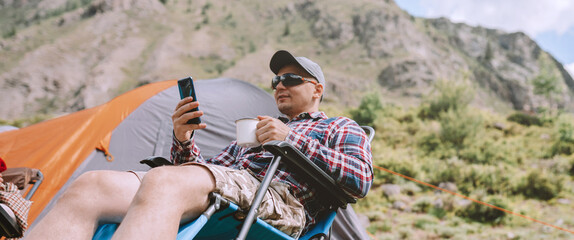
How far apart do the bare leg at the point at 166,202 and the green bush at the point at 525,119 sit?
61.8 ft

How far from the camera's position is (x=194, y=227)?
127 cm

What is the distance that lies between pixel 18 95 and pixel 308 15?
31856mm

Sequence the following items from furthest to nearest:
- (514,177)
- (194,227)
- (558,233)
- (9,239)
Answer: (514,177), (558,233), (9,239), (194,227)

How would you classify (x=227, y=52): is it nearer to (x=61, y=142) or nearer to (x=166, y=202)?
(x=61, y=142)

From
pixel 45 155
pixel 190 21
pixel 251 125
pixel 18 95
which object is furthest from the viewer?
pixel 190 21

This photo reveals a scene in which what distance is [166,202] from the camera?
116cm

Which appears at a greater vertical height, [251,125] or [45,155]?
[251,125]

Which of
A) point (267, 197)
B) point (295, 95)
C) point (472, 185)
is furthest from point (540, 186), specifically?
point (267, 197)

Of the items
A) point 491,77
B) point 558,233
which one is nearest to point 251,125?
point 558,233

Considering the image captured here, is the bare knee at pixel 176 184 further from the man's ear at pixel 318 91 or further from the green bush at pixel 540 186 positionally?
the green bush at pixel 540 186

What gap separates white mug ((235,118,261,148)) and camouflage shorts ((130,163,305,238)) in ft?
0.45

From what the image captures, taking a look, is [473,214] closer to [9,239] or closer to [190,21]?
[9,239]

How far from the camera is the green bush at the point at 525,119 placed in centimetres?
1630

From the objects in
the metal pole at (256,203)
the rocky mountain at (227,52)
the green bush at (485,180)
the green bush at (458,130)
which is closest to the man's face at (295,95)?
the metal pole at (256,203)
